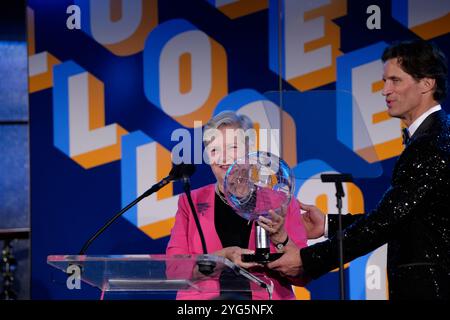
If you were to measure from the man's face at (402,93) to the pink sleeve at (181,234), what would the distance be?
3.28ft

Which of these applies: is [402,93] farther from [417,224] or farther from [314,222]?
[314,222]

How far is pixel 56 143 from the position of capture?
4.36 metres

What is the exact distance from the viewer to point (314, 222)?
346 cm

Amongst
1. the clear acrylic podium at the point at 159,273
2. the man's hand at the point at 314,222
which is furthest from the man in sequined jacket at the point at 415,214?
the man's hand at the point at 314,222

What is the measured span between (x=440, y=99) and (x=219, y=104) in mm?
1658

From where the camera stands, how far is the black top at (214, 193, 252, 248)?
131 inches

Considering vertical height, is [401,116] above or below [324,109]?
below

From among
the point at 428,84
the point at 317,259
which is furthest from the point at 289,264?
the point at 428,84

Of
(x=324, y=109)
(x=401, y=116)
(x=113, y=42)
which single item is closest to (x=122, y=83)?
(x=113, y=42)

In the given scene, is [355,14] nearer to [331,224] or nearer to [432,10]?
[432,10]

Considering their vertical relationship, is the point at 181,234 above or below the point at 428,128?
below

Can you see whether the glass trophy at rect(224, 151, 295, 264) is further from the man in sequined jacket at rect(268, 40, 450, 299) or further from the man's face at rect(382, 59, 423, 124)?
the man's face at rect(382, 59, 423, 124)

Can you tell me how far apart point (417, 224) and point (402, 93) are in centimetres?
51

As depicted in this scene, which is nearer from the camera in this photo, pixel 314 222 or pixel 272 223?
pixel 272 223
